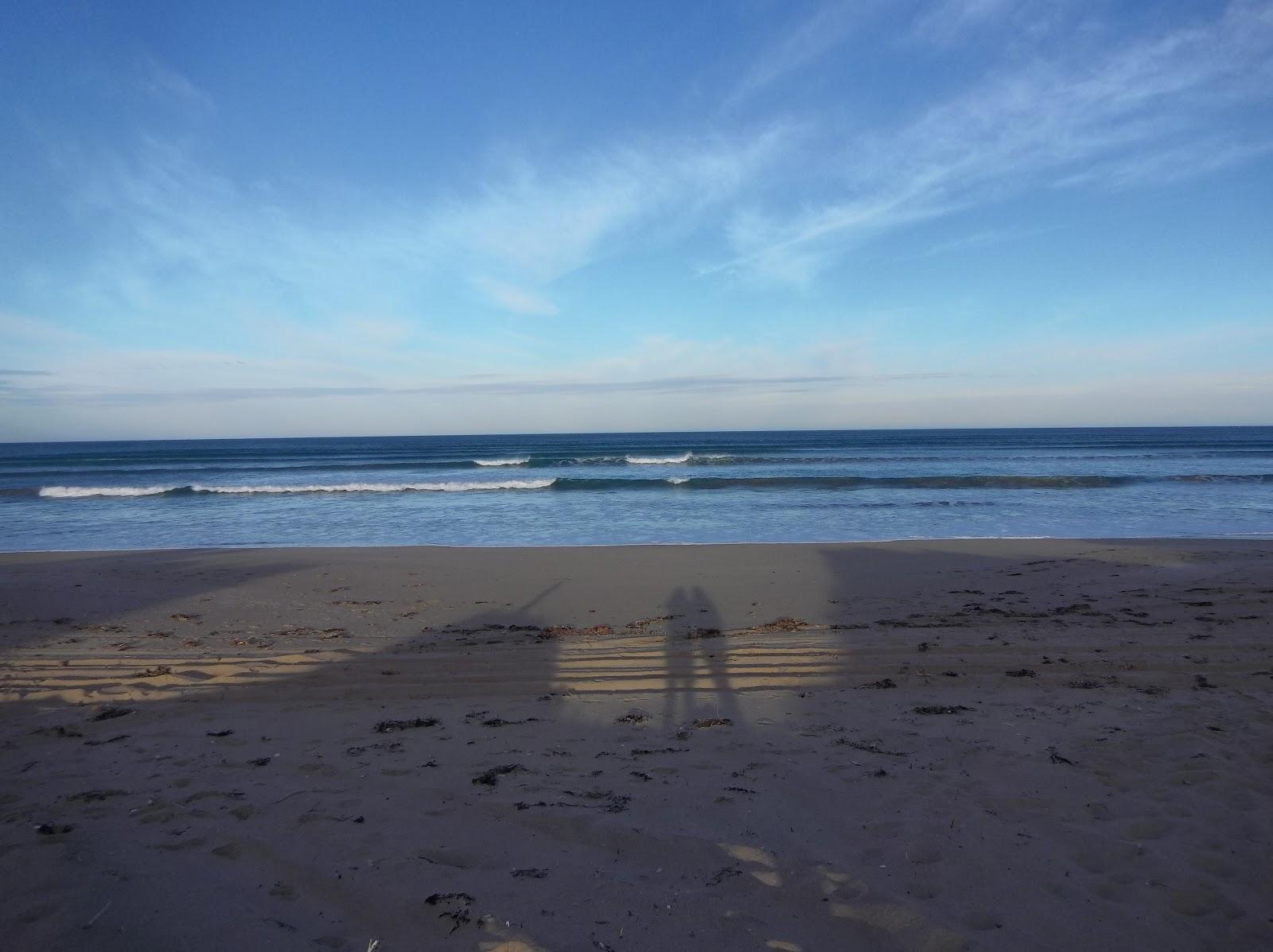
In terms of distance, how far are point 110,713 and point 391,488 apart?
21297 mm

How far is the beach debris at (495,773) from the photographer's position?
3.79 m

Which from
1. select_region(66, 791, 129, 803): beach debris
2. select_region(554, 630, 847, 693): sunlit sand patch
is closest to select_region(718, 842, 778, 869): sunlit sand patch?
select_region(554, 630, 847, 693): sunlit sand patch

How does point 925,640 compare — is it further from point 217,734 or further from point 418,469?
point 418,469

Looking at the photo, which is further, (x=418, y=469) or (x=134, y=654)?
(x=418, y=469)

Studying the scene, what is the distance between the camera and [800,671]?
5.73 meters

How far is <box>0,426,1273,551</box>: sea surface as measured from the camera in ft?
49.8

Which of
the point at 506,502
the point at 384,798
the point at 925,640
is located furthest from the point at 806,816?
the point at 506,502

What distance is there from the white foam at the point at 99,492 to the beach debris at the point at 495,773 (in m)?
26.3

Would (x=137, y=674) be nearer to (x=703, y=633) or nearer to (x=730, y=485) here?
(x=703, y=633)

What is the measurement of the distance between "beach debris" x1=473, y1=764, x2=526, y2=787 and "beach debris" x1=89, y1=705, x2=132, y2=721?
3152 mm

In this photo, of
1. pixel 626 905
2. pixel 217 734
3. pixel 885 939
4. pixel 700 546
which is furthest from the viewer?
pixel 700 546

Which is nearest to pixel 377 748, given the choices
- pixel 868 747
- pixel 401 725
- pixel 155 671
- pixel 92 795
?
pixel 401 725

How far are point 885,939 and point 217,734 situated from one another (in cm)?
431

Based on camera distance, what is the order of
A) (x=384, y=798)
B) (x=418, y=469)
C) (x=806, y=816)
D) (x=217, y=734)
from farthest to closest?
(x=418, y=469) < (x=217, y=734) < (x=384, y=798) < (x=806, y=816)
